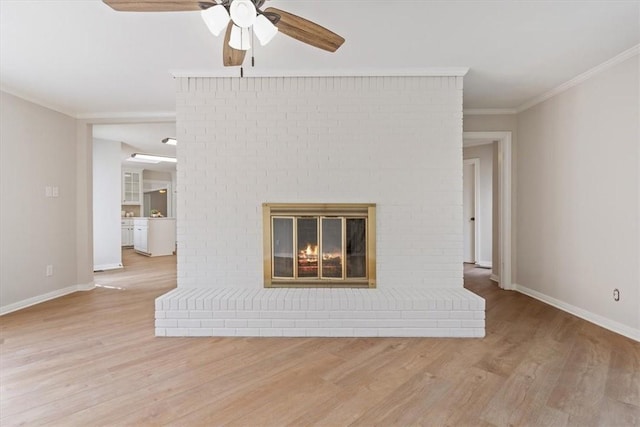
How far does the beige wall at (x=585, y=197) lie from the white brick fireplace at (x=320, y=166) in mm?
1284

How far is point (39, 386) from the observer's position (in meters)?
1.85

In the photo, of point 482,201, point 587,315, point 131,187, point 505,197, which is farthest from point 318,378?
point 131,187

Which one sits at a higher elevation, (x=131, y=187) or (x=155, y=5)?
(x=155, y=5)

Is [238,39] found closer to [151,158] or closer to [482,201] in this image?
[482,201]

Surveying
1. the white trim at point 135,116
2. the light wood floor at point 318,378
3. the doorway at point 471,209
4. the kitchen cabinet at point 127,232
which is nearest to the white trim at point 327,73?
the white trim at point 135,116

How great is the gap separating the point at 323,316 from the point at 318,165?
Result: 142cm

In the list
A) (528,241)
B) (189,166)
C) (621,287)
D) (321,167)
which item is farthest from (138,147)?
(621,287)

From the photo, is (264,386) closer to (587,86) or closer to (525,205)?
(525,205)

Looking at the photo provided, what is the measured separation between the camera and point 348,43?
7.91ft

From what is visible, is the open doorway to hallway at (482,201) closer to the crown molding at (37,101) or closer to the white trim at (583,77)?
the white trim at (583,77)

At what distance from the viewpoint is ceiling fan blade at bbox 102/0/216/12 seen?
4.61 feet

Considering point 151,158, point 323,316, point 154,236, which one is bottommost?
point 323,316

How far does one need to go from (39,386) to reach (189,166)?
1.93 metres

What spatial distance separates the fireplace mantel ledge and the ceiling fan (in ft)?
6.47
